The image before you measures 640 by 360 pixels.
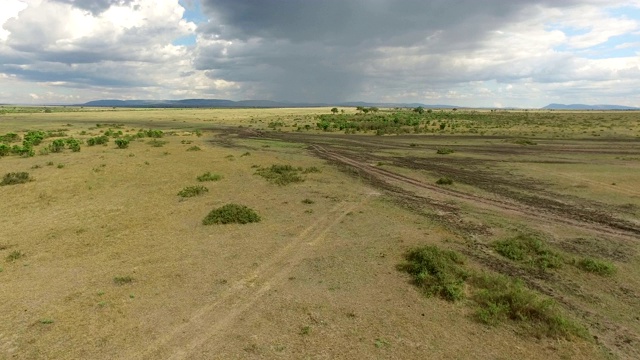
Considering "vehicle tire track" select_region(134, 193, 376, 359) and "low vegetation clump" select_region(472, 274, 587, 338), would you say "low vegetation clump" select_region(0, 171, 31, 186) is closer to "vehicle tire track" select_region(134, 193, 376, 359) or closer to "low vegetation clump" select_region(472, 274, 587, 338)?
"vehicle tire track" select_region(134, 193, 376, 359)

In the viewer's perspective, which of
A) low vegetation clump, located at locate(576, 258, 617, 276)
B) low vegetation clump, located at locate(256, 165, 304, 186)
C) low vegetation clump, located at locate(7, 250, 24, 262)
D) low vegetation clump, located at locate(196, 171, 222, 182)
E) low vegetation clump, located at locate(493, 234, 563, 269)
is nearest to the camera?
low vegetation clump, located at locate(576, 258, 617, 276)

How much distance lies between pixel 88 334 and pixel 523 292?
37.9ft

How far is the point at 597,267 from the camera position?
12.8m

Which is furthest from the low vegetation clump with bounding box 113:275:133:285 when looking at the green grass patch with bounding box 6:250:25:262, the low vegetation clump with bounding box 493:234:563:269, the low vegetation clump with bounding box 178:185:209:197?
the low vegetation clump with bounding box 493:234:563:269

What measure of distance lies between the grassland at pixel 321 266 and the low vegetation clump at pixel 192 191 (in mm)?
129

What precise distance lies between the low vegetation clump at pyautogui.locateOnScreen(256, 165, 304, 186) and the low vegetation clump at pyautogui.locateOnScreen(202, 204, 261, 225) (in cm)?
762

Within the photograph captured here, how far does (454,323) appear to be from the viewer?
10.1 meters

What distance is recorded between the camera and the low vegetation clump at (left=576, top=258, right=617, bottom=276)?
12672mm

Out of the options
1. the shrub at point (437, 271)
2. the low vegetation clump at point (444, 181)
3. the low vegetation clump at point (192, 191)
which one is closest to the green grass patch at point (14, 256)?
the low vegetation clump at point (192, 191)

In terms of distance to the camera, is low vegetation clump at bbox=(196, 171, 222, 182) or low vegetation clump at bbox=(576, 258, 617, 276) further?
low vegetation clump at bbox=(196, 171, 222, 182)

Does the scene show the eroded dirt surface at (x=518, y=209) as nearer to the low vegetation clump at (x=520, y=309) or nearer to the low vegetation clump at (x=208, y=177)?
the low vegetation clump at (x=520, y=309)

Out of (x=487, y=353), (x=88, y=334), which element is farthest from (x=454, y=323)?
(x=88, y=334)

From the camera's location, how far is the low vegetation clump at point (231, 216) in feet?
60.4

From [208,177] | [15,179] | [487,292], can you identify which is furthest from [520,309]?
[15,179]
